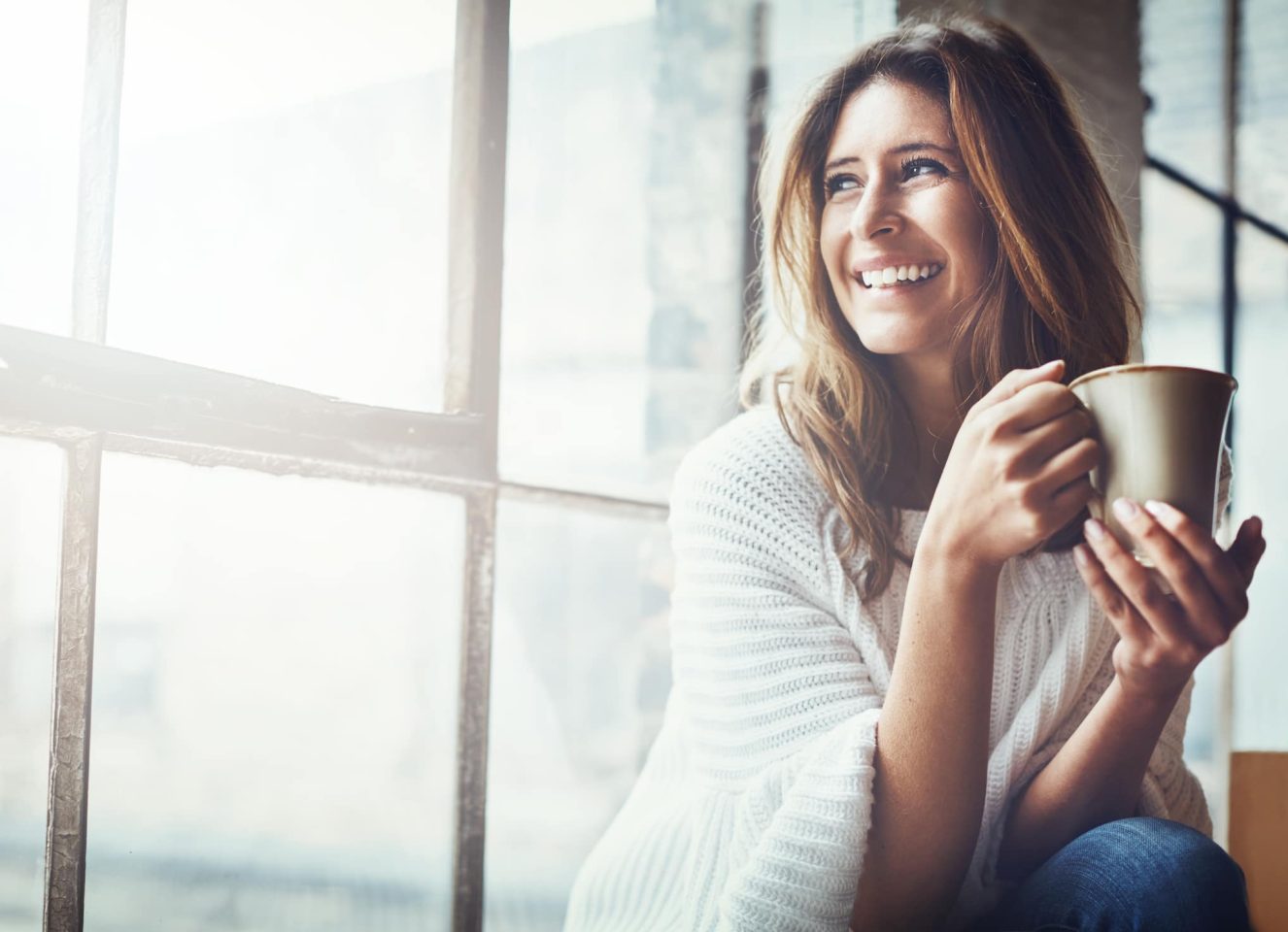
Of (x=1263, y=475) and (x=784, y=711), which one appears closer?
(x=784, y=711)

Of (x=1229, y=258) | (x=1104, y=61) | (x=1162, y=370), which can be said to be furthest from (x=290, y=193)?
(x=1229, y=258)

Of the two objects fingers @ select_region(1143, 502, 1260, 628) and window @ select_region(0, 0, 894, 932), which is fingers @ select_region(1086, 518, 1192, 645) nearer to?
fingers @ select_region(1143, 502, 1260, 628)

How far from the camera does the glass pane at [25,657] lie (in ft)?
1.60

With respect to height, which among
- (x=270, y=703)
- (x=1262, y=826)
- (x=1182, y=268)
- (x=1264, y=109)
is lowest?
(x=1262, y=826)

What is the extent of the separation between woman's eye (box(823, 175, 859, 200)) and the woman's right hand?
0.74 feet

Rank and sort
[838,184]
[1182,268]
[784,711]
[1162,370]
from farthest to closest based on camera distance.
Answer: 1. [1182,268]
2. [838,184]
3. [784,711]
4. [1162,370]

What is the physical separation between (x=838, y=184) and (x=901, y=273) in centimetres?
8

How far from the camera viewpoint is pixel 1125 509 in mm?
501

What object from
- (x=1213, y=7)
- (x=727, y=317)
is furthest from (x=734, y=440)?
(x=1213, y=7)

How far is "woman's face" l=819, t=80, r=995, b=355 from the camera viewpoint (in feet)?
2.24

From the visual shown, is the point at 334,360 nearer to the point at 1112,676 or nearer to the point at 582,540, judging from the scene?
the point at 582,540

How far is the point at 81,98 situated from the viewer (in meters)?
0.52

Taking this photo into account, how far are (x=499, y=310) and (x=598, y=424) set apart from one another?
0.56 feet

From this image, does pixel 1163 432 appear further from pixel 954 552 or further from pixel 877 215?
pixel 877 215
